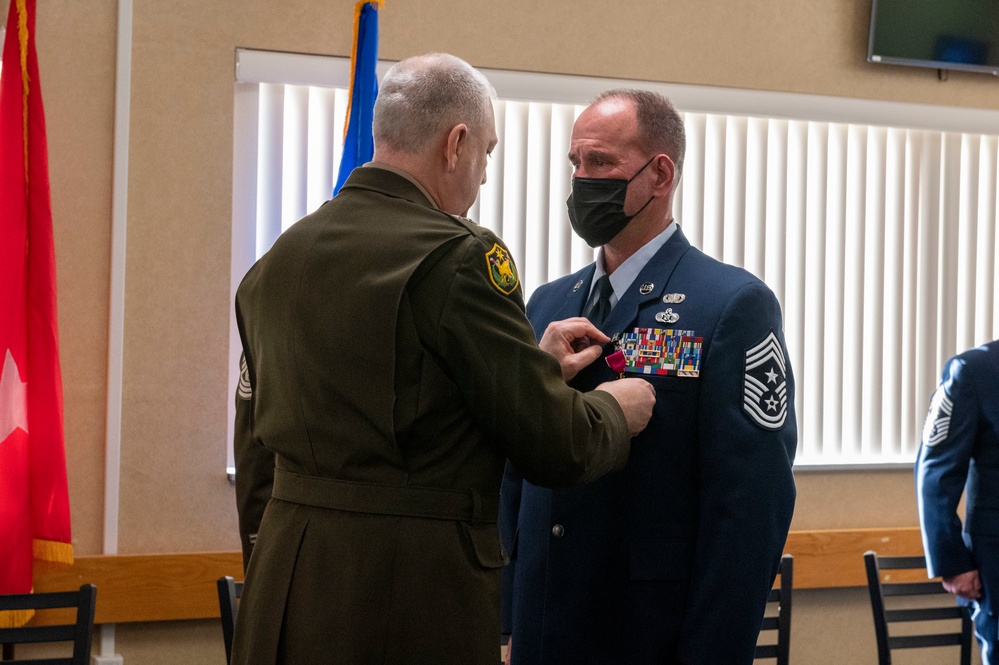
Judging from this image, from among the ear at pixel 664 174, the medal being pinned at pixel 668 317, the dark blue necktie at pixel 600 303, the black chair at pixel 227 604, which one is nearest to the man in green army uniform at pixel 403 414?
the medal being pinned at pixel 668 317

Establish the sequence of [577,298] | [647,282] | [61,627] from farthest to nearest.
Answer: [61,627], [577,298], [647,282]

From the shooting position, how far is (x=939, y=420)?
11.1ft

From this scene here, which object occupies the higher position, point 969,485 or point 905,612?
point 969,485

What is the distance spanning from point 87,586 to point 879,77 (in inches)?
143

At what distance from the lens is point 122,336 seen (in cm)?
346

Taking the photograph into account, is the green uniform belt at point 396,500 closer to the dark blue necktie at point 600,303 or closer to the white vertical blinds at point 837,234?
the dark blue necktie at point 600,303

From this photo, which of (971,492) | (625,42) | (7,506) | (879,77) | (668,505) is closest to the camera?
(668,505)

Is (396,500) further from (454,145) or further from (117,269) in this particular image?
(117,269)

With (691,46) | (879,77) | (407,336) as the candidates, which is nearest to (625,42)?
(691,46)

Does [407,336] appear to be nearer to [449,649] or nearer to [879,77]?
[449,649]

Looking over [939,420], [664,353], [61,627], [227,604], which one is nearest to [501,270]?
[664,353]

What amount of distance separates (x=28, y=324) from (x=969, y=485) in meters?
3.10

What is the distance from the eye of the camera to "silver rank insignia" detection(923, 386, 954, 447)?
3.35 metres

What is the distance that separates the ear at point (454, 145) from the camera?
161cm
